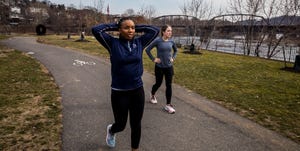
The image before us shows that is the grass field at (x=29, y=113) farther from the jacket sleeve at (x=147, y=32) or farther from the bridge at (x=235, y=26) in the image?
the bridge at (x=235, y=26)


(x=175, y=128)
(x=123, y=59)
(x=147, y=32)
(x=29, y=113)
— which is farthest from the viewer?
(x=29, y=113)

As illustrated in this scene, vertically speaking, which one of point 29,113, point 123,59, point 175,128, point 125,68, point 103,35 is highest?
point 103,35

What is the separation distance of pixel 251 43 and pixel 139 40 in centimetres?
2293

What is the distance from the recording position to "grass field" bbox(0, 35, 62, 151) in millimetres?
3721

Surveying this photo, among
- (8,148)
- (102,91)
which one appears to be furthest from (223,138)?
(102,91)

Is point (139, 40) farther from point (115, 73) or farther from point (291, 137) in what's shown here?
point (291, 137)

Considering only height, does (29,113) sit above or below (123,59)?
below

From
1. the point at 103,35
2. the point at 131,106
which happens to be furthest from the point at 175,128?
the point at 103,35

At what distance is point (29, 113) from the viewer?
196 inches

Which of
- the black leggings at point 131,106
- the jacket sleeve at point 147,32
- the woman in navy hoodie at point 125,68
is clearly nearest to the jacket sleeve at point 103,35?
the woman in navy hoodie at point 125,68

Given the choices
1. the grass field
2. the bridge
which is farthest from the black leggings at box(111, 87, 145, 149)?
the bridge

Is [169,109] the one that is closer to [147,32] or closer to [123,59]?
[147,32]

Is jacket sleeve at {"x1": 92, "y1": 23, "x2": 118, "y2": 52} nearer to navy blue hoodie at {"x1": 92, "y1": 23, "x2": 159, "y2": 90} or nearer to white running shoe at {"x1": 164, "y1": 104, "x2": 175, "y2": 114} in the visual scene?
navy blue hoodie at {"x1": 92, "y1": 23, "x2": 159, "y2": 90}

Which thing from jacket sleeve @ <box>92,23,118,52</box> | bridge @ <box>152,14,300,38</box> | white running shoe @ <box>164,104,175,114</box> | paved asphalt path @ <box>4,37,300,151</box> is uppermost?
bridge @ <box>152,14,300,38</box>
